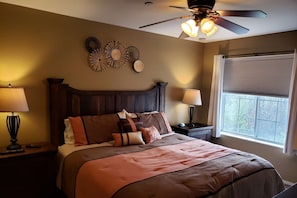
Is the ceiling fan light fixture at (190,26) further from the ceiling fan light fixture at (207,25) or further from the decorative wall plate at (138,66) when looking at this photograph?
the decorative wall plate at (138,66)

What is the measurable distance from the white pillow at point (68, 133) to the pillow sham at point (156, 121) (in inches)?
40.4

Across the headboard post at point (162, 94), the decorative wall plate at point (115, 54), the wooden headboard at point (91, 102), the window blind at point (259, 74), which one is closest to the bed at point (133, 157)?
the wooden headboard at point (91, 102)

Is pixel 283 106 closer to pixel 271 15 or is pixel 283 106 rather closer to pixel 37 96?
pixel 271 15

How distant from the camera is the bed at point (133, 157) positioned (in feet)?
6.16

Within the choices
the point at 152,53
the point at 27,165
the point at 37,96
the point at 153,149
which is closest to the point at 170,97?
the point at 152,53

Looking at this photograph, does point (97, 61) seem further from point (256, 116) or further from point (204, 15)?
Result: point (256, 116)

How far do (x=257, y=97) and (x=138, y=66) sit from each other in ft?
7.17

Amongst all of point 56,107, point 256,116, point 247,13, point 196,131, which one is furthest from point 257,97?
point 56,107

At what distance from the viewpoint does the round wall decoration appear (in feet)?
10.6

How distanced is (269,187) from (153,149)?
1307 millimetres

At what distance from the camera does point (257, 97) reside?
13.1ft

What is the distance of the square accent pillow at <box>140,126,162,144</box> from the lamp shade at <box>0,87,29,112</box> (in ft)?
4.91

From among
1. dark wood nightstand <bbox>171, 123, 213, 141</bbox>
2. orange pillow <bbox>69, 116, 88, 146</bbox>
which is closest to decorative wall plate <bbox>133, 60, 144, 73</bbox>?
dark wood nightstand <bbox>171, 123, 213, 141</bbox>

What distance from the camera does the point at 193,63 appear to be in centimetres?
465
